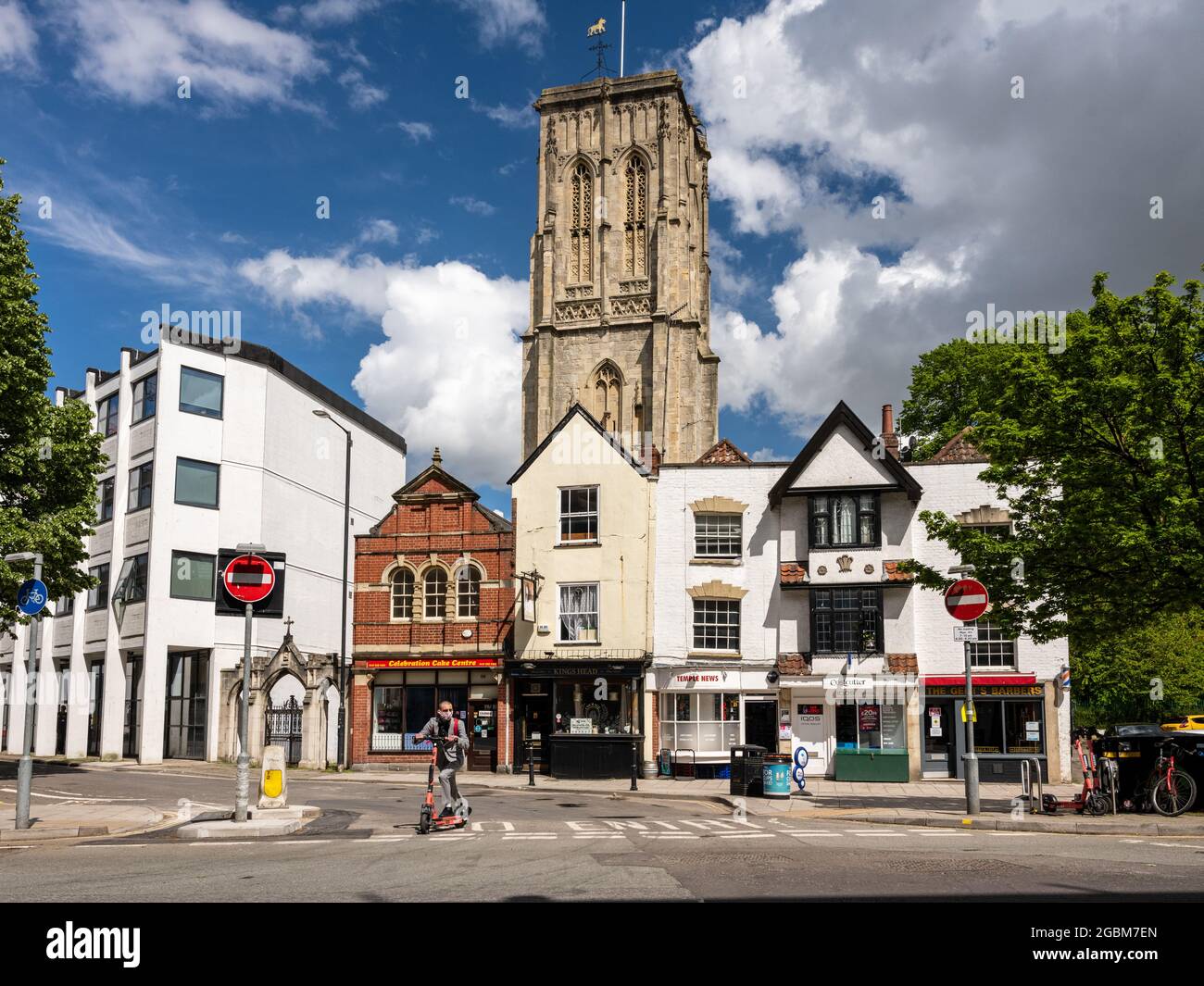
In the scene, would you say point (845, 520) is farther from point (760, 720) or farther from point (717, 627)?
point (760, 720)

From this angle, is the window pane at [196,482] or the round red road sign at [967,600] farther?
the window pane at [196,482]

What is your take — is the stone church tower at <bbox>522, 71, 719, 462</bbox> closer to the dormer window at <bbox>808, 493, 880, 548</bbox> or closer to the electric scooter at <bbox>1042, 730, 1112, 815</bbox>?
the dormer window at <bbox>808, 493, 880, 548</bbox>

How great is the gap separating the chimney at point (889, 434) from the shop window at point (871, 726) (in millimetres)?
8107

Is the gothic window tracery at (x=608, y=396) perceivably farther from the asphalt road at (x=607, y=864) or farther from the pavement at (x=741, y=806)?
the asphalt road at (x=607, y=864)

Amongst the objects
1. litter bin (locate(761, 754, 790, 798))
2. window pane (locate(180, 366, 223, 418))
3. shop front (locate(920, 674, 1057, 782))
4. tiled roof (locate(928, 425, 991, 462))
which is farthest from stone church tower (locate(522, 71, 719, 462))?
litter bin (locate(761, 754, 790, 798))

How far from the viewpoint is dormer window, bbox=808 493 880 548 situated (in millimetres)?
33781

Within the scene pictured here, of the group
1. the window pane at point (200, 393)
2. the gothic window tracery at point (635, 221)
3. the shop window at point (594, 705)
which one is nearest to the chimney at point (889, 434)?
the shop window at point (594, 705)

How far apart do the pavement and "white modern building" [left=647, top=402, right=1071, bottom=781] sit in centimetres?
223

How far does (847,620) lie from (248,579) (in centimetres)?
2129

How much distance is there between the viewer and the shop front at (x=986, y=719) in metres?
32.2

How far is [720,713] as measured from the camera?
34.1 meters

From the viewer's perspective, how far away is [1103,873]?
36.0 feet

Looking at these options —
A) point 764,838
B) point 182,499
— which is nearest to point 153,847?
point 764,838
